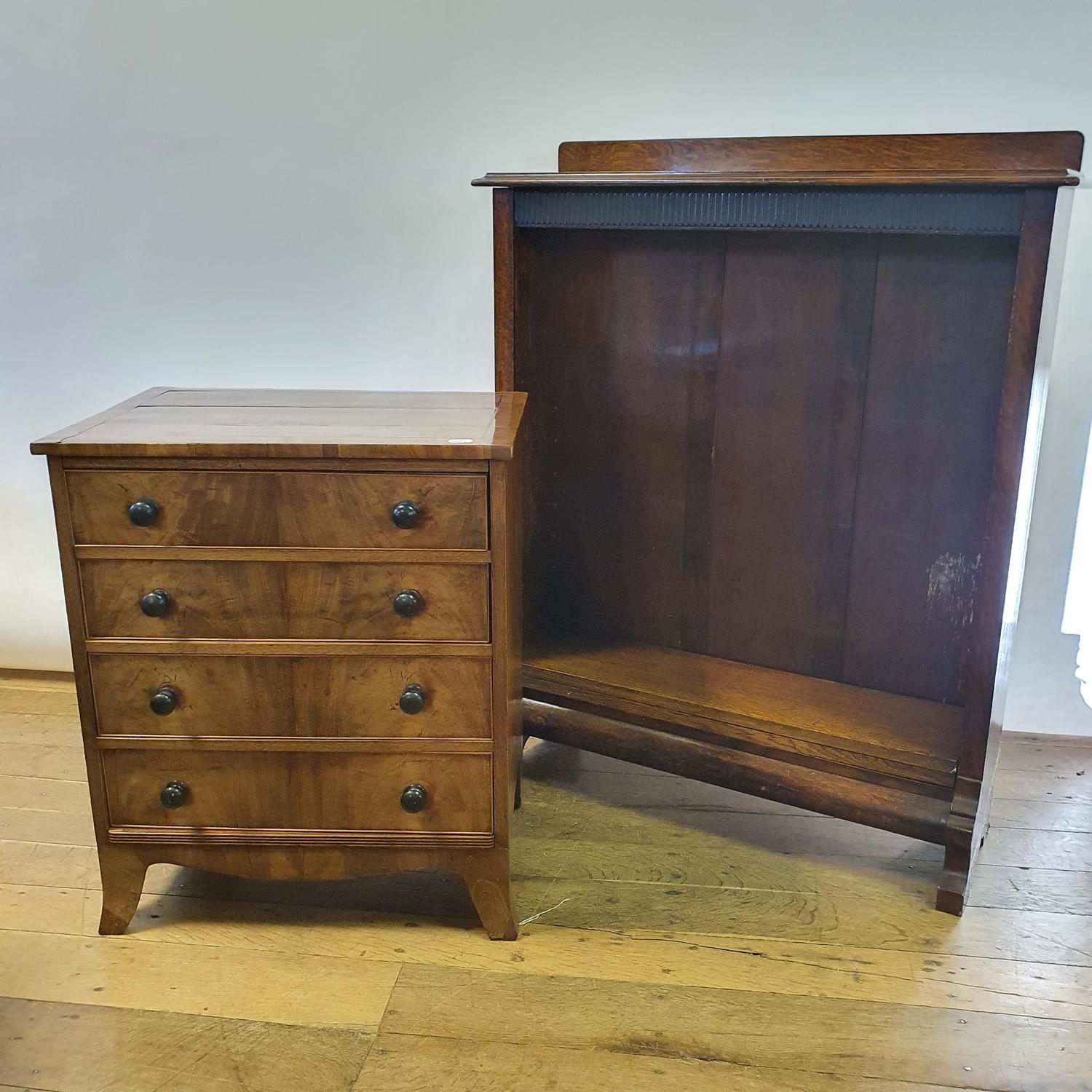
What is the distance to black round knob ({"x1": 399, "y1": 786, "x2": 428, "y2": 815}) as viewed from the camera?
5.26ft

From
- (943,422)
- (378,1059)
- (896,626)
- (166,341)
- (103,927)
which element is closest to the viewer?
(378,1059)

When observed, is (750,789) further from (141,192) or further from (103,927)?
(141,192)

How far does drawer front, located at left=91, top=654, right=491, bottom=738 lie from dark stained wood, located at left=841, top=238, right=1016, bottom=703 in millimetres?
791

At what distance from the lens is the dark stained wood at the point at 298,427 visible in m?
1.47

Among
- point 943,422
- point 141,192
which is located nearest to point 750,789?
point 943,422

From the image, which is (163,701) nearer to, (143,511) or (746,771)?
(143,511)

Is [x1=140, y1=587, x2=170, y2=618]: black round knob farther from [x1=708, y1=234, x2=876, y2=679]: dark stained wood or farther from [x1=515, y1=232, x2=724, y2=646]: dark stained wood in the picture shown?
[x1=708, y1=234, x2=876, y2=679]: dark stained wood

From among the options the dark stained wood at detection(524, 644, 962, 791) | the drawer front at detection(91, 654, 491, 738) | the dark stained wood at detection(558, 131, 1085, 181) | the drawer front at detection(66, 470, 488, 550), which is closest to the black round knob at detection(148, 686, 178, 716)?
the drawer front at detection(91, 654, 491, 738)

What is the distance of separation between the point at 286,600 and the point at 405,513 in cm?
22

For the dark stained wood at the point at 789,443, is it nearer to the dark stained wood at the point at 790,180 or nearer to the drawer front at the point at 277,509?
the dark stained wood at the point at 790,180

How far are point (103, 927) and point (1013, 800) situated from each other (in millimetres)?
1615

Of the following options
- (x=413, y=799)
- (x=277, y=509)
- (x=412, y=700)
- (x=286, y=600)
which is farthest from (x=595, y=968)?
(x=277, y=509)

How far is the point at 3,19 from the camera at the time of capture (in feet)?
7.39

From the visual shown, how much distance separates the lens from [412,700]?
61.7 inches
